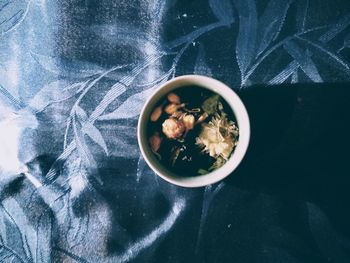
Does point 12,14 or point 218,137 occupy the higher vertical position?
point 12,14

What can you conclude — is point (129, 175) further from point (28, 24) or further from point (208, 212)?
point (28, 24)

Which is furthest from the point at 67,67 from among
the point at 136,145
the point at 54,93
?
the point at 136,145

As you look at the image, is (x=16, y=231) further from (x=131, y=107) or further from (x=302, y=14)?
(x=302, y=14)

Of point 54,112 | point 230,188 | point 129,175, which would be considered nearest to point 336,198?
point 230,188

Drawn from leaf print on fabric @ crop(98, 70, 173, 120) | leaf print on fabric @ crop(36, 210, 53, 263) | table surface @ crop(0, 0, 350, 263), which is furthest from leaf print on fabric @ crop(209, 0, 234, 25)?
leaf print on fabric @ crop(36, 210, 53, 263)

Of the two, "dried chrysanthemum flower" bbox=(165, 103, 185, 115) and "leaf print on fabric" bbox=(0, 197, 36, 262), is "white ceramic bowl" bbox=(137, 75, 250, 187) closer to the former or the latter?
"dried chrysanthemum flower" bbox=(165, 103, 185, 115)

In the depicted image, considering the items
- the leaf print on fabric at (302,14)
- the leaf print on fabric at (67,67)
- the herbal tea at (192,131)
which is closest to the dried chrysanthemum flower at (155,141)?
the herbal tea at (192,131)
